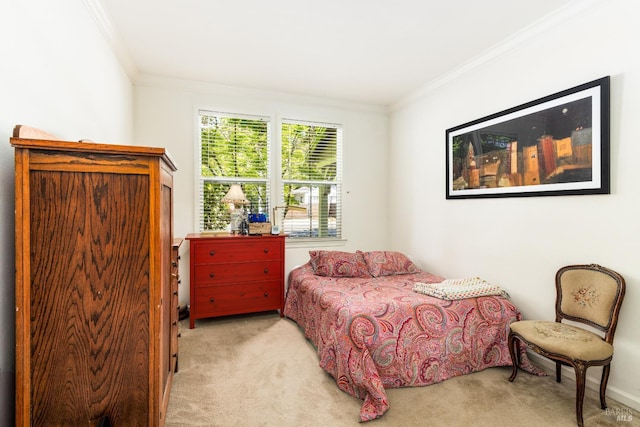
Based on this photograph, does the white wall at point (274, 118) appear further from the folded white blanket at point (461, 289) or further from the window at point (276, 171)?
the folded white blanket at point (461, 289)

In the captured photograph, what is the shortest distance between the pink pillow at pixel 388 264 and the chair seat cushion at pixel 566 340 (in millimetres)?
1494

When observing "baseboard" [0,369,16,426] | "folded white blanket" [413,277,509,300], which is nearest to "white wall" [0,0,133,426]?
"baseboard" [0,369,16,426]

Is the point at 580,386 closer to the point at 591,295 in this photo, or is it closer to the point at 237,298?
the point at 591,295

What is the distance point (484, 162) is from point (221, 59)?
273cm

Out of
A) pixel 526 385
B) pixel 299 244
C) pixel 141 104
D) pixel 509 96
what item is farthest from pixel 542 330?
pixel 141 104

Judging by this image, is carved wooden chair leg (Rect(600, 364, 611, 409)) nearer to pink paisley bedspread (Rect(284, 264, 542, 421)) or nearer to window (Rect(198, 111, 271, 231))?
pink paisley bedspread (Rect(284, 264, 542, 421))

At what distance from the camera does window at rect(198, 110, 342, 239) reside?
3900 millimetres

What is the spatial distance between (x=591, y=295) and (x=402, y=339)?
1277 millimetres

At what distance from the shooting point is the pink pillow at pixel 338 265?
3539 mm

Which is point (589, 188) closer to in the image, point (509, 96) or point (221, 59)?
point (509, 96)

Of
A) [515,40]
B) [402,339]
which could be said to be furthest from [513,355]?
[515,40]

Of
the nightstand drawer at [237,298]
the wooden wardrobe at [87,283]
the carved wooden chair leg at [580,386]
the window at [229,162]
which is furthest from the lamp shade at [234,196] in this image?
the carved wooden chair leg at [580,386]

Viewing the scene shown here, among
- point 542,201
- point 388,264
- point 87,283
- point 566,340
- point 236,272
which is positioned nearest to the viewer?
point 87,283

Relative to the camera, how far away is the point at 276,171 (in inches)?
162
